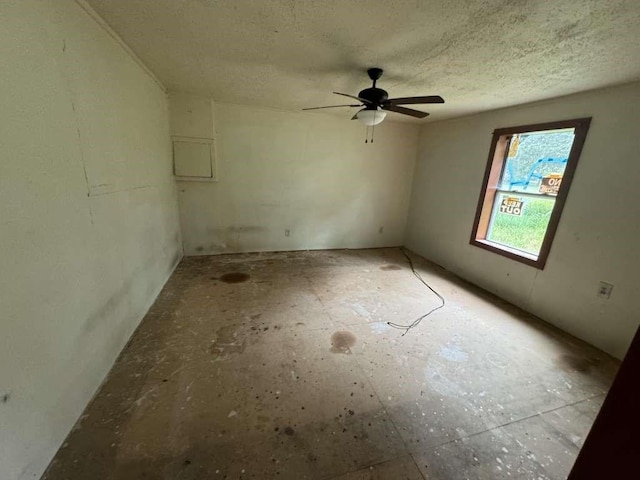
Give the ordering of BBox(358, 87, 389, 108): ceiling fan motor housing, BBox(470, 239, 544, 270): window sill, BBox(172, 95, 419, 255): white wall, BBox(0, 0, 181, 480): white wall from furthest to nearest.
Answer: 1. BBox(172, 95, 419, 255): white wall
2. BBox(470, 239, 544, 270): window sill
3. BBox(358, 87, 389, 108): ceiling fan motor housing
4. BBox(0, 0, 181, 480): white wall

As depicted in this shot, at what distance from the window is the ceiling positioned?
0.46m

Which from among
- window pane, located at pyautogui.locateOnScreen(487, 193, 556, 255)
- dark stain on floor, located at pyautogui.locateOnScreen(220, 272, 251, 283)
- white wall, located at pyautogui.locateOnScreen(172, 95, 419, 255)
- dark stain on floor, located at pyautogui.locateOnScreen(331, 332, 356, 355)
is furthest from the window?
dark stain on floor, located at pyautogui.locateOnScreen(220, 272, 251, 283)

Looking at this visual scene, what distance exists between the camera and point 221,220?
3.98m

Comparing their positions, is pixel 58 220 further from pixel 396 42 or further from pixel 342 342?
pixel 396 42

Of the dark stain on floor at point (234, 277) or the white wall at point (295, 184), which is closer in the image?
the dark stain on floor at point (234, 277)

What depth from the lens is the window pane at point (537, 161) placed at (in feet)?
8.63

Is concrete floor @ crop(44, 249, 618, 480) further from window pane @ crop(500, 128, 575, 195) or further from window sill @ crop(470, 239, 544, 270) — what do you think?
window pane @ crop(500, 128, 575, 195)

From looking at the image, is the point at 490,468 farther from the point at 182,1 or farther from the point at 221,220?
the point at 221,220

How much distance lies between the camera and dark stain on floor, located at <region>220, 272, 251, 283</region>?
10.5 feet

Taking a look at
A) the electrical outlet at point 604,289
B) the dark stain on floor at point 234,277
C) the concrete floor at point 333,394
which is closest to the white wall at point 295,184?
the dark stain on floor at point 234,277

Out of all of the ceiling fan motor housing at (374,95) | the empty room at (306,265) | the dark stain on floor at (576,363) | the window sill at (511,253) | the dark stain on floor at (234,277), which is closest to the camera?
the empty room at (306,265)

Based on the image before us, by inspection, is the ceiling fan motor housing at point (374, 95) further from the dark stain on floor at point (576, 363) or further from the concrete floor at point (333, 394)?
the dark stain on floor at point (576, 363)

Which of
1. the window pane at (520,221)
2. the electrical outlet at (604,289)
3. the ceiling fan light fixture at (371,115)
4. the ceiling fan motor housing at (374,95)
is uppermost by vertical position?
the ceiling fan motor housing at (374,95)

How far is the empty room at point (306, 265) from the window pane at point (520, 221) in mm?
26
